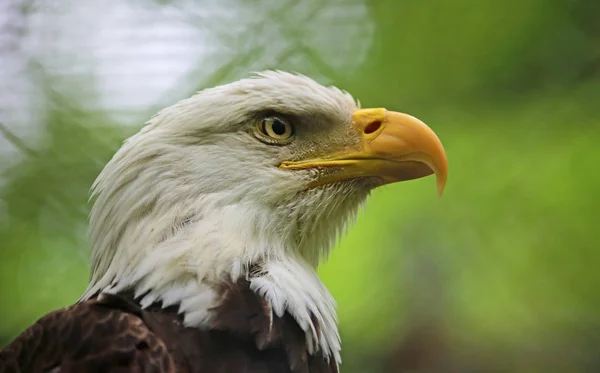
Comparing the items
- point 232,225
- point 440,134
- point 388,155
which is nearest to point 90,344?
point 232,225

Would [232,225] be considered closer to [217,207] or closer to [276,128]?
[217,207]

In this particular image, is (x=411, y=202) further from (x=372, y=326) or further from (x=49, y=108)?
(x=49, y=108)

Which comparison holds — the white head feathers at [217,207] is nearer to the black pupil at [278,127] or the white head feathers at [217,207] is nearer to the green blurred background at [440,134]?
the black pupil at [278,127]

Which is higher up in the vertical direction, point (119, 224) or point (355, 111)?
point (355, 111)

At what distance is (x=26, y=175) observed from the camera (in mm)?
2775

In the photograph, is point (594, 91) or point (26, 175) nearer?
point (26, 175)

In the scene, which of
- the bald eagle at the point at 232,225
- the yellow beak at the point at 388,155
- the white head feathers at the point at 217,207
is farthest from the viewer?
the yellow beak at the point at 388,155

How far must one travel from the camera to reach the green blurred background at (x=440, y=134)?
9.18 feet

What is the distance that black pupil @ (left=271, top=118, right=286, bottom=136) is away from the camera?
1.63 meters

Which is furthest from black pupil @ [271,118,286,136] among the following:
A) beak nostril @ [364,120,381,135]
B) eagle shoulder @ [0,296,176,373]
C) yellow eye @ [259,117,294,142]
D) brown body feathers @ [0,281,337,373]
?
eagle shoulder @ [0,296,176,373]

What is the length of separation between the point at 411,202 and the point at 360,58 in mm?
663

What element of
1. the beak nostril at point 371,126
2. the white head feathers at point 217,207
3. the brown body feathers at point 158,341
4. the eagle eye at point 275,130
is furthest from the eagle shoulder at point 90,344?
the beak nostril at point 371,126

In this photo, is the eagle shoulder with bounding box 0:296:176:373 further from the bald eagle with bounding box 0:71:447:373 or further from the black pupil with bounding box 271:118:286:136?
the black pupil with bounding box 271:118:286:136

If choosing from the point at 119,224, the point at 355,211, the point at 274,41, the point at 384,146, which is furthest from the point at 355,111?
the point at 274,41
